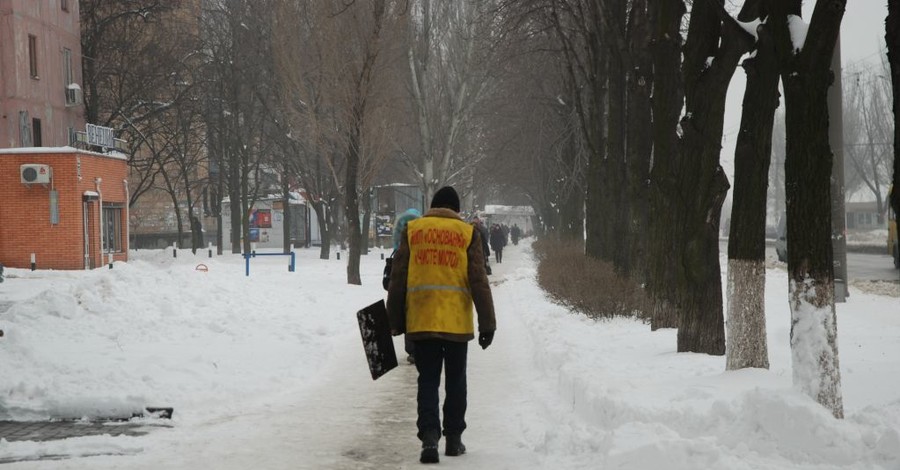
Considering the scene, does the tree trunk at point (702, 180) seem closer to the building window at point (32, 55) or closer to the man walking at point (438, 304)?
the man walking at point (438, 304)

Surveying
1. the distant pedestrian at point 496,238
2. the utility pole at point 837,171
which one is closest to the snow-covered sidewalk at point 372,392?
the utility pole at point 837,171

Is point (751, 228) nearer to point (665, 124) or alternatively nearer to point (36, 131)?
point (665, 124)

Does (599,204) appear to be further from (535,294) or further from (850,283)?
(850,283)

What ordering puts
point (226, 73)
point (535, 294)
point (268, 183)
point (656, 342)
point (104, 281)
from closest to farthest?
point (656, 342) < point (104, 281) < point (535, 294) < point (226, 73) < point (268, 183)

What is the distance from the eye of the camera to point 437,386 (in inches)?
301

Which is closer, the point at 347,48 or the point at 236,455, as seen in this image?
the point at 236,455

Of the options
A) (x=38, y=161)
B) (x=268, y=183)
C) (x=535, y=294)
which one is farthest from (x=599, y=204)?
(x=268, y=183)

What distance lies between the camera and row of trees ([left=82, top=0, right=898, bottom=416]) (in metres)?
7.84

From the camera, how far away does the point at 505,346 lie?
1542 centimetres

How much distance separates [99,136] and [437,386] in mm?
34524

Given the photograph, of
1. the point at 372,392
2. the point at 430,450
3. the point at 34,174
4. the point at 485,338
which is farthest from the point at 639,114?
the point at 34,174

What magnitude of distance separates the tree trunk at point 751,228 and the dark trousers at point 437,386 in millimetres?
3198

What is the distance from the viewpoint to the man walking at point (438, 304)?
24.4ft

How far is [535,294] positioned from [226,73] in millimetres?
27851
